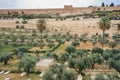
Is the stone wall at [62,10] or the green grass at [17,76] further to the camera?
the stone wall at [62,10]

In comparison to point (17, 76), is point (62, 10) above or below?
above

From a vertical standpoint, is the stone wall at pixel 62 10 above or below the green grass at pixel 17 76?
above

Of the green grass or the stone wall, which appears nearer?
the green grass

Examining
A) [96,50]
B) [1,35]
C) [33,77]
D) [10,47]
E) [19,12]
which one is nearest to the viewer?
[33,77]

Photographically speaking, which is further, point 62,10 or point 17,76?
point 62,10

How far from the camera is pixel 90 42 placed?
6906 centimetres

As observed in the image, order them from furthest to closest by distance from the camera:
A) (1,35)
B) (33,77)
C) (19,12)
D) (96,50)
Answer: (19,12), (1,35), (96,50), (33,77)

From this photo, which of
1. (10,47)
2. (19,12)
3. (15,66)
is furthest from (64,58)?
(19,12)

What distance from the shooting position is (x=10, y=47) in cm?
6444

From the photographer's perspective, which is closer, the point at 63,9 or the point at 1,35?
the point at 1,35

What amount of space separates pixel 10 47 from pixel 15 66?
18926 millimetres

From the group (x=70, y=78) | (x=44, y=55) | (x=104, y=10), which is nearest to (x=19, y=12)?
(x=104, y=10)

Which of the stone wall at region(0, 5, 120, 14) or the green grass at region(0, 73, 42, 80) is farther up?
the stone wall at region(0, 5, 120, 14)

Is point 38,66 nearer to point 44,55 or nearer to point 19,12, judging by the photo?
point 44,55
